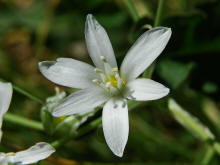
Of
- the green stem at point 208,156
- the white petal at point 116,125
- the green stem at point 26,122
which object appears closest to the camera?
the white petal at point 116,125

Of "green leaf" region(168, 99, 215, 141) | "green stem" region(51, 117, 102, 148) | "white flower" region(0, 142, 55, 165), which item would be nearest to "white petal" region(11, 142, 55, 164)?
"white flower" region(0, 142, 55, 165)

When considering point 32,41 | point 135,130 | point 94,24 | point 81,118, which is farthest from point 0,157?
point 32,41

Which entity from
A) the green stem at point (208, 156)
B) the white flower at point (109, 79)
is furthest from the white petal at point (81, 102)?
the green stem at point (208, 156)

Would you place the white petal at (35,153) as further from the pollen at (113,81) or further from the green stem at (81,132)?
the pollen at (113,81)

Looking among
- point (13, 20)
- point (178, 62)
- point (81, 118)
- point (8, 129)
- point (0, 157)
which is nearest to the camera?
point (0, 157)

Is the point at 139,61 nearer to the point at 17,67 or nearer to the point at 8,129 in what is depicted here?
the point at 8,129

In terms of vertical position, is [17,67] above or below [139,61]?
below

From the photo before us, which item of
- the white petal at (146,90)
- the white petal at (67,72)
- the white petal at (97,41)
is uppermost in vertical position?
the white petal at (97,41)

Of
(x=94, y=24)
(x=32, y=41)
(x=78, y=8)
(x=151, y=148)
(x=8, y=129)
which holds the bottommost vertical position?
(x=151, y=148)

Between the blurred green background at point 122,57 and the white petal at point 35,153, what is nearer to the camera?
the white petal at point 35,153
